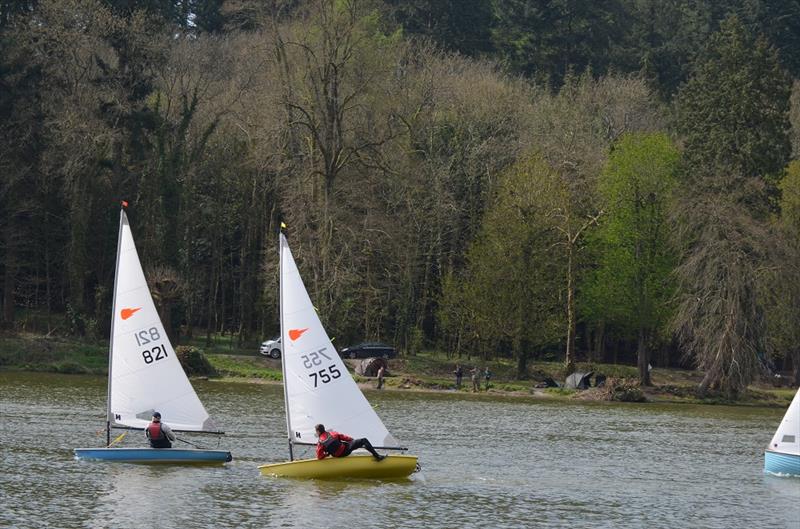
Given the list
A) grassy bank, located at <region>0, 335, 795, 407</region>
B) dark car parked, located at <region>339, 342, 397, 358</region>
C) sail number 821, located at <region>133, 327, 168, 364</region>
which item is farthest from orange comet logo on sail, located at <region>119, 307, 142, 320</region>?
dark car parked, located at <region>339, 342, 397, 358</region>

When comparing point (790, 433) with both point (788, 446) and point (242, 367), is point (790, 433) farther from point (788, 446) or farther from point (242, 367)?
point (242, 367)

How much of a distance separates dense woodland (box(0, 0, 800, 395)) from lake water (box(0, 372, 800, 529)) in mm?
19440

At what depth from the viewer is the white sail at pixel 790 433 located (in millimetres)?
39750

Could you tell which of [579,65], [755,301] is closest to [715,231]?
[755,301]

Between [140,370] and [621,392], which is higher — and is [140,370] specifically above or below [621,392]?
above

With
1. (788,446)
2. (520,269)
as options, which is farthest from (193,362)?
(788,446)

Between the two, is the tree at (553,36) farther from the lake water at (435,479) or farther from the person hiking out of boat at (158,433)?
the person hiking out of boat at (158,433)

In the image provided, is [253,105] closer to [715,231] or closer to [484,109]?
[484,109]

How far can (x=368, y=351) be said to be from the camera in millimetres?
79562

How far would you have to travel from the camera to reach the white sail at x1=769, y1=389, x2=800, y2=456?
39750mm

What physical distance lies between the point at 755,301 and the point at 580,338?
1066 inches

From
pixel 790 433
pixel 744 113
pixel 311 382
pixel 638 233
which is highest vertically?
pixel 744 113

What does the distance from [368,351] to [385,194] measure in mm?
9705

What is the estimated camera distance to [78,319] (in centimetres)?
7700
